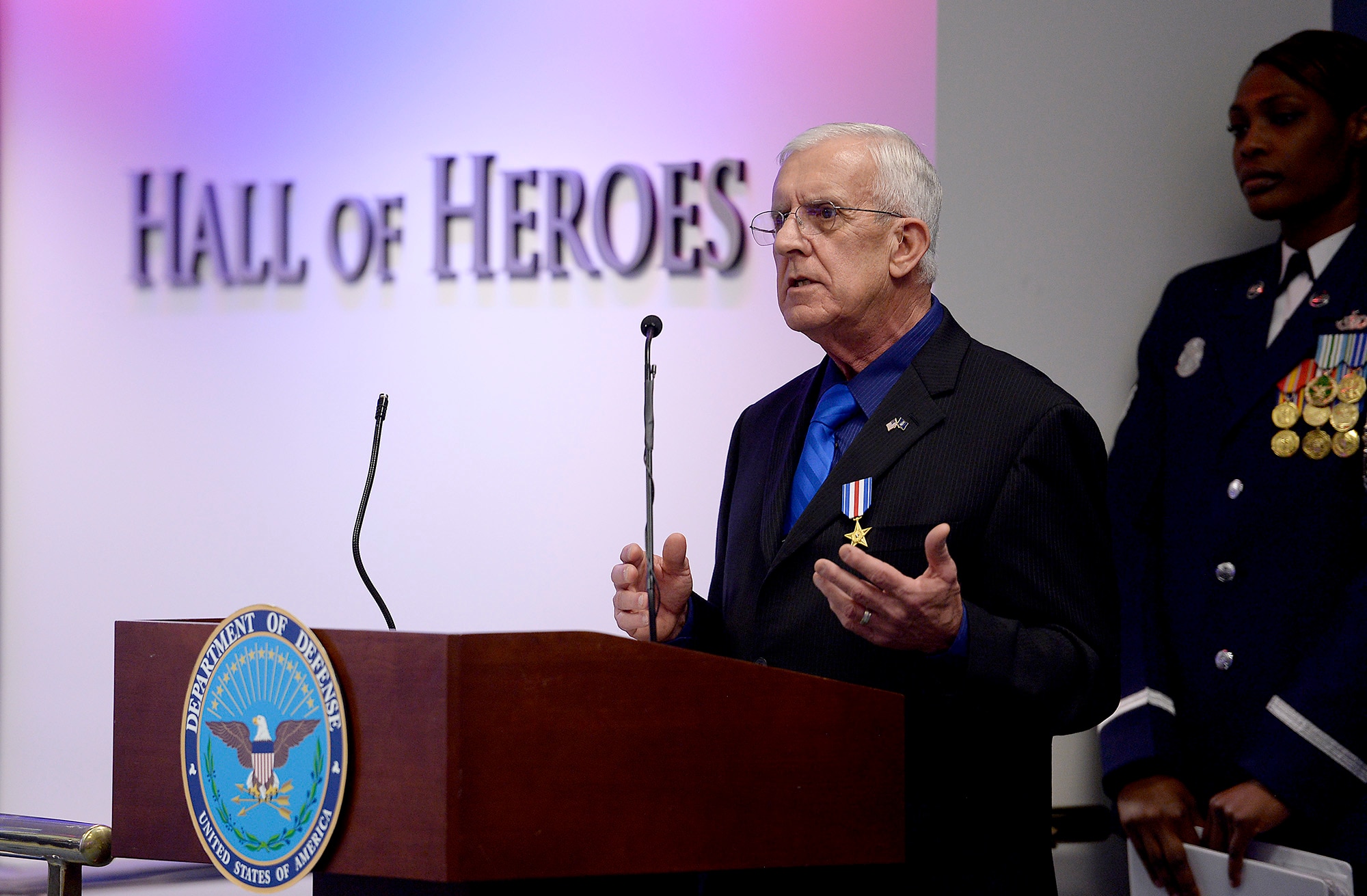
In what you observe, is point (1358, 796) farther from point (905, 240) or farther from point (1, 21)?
point (1, 21)

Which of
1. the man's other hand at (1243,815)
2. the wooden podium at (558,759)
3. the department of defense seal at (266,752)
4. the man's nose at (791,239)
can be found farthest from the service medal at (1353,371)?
the department of defense seal at (266,752)

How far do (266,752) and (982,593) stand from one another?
858 millimetres

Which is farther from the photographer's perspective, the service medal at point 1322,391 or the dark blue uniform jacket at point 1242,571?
the service medal at point 1322,391

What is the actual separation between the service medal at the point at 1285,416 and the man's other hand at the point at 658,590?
3.83 ft

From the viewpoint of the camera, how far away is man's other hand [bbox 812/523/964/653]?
1.25 m

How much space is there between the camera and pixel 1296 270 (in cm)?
232

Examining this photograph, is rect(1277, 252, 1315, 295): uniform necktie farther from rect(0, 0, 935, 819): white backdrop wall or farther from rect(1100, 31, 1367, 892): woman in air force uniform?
rect(0, 0, 935, 819): white backdrop wall

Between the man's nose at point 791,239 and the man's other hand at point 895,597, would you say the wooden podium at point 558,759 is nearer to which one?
the man's other hand at point 895,597

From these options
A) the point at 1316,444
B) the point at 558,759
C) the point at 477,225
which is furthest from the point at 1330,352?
the point at 477,225

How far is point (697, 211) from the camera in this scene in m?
3.18

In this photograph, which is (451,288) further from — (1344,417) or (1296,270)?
(1344,417)

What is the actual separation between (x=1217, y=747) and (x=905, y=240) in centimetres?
110

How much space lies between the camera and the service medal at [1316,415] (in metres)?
2.19

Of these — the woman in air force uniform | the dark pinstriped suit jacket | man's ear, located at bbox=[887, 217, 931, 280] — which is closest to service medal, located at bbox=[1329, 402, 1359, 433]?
the woman in air force uniform
